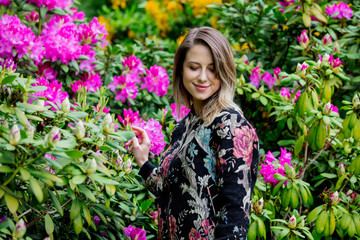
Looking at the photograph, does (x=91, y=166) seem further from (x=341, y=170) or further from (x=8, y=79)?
(x=341, y=170)

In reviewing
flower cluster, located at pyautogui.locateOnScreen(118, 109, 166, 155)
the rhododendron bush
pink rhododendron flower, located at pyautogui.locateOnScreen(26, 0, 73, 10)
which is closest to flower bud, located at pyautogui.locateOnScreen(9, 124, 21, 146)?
the rhododendron bush

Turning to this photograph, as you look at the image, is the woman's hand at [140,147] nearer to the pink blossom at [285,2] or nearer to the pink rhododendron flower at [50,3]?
the pink rhododendron flower at [50,3]

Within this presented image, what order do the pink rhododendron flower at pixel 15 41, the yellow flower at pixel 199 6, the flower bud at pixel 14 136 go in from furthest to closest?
Result: the yellow flower at pixel 199 6 < the pink rhododendron flower at pixel 15 41 < the flower bud at pixel 14 136

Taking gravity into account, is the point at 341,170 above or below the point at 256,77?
below

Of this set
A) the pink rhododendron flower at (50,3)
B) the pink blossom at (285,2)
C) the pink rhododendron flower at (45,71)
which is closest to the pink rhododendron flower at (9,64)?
the pink rhododendron flower at (45,71)

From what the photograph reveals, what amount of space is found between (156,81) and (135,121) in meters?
0.67

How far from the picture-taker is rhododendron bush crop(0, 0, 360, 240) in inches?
62.2

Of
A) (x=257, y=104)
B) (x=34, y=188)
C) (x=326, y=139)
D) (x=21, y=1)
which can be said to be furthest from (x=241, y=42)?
(x=34, y=188)

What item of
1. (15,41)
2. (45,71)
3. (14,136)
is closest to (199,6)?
(45,71)

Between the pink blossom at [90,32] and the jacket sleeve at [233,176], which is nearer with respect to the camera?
the jacket sleeve at [233,176]

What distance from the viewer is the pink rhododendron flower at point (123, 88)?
2.84m

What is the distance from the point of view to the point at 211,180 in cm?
170

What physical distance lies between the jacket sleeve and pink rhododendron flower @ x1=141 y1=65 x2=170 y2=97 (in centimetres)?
133

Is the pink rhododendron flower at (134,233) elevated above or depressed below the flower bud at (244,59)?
below
